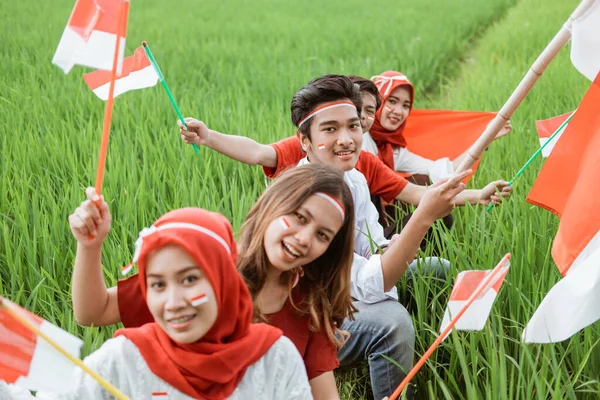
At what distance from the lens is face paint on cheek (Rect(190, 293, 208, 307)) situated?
3.72ft

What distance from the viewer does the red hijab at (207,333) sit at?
1148 millimetres

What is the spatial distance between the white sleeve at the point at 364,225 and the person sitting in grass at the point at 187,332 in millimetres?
934

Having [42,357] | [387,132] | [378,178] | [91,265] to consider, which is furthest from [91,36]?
[387,132]

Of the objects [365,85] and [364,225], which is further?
[365,85]

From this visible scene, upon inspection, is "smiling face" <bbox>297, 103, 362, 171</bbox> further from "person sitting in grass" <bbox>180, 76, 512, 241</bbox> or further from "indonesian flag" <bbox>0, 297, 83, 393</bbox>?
"indonesian flag" <bbox>0, 297, 83, 393</bbox>

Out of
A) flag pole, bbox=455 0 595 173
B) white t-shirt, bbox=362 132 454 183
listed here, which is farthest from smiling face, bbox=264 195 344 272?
white t-shirt, bbox=362 132 454 183

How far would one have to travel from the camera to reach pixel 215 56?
17.8 ft

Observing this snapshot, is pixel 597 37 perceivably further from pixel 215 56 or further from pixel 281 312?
pixel 215 56

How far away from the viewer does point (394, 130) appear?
298 cm

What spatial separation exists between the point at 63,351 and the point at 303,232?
1.80 ft

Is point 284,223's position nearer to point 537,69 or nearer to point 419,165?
Result: point 537,69

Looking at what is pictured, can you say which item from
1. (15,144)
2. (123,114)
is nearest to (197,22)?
(123,114)

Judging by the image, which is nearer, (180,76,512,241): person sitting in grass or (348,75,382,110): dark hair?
(180,76,512,241): person sitting in grass

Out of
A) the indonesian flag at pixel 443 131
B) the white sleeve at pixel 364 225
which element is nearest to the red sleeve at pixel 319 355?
the white sleeve at pixel 364 225
